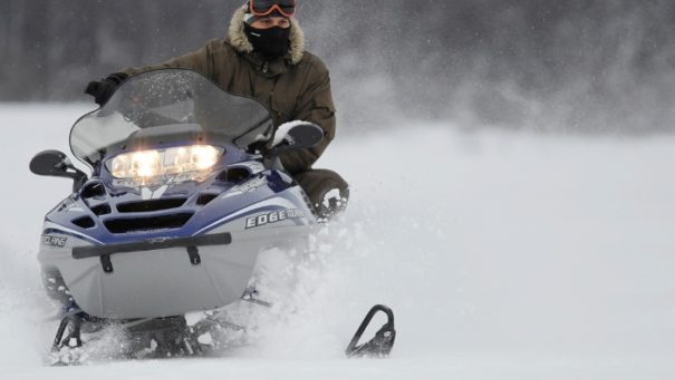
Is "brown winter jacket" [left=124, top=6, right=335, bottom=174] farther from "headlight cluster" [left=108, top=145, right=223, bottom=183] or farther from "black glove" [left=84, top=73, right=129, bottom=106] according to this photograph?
"headlight cluster" [left=108, top=145, right=223, bottom=183]

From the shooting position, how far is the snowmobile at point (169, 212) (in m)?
4.59

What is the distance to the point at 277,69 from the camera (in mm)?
6145

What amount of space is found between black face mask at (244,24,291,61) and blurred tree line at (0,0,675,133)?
31.0 ft

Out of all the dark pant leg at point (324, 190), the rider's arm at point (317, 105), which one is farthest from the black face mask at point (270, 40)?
the dark pant leg at point (324, 190)

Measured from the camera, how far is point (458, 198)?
12492 mm

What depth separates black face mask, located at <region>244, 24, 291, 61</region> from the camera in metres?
6.00

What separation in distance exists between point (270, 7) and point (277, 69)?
310mm

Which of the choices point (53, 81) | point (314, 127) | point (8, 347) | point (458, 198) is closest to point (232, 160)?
point (314, 127)

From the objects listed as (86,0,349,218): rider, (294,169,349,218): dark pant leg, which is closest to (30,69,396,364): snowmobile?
(294,169,349,218): dark pant leg

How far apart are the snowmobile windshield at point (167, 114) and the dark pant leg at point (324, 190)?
0.57 m

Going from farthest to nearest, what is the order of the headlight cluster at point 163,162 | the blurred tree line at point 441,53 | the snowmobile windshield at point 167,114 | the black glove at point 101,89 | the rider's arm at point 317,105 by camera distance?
the blurred tree line at point 441,53 → the rider's arm at point 317,105 → the black glove at point 101,89 → the snowmobile windshield at point 167,114 → the headlight cluster at point 163,162

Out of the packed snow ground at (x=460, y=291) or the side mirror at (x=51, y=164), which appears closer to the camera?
the packed snow ground at (x=460, y=291)

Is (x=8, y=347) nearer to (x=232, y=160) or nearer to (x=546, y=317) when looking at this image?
(x=232, y=160)

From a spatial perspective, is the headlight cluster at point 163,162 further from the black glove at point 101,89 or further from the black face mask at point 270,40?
the black face mask at point 270,40
